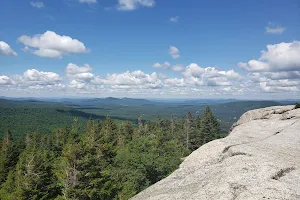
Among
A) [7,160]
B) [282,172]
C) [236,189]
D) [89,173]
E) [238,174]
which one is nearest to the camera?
[236,189]

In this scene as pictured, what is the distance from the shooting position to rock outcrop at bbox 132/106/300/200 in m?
11.5

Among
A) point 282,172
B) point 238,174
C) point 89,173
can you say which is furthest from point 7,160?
point 282,172

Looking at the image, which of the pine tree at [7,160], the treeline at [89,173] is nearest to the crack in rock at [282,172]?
the treeline at [89,173]

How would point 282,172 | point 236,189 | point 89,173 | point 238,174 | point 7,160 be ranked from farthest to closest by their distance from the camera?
point 7,160 < point 89,173 < point 282,172 < point 238,174 < point 236,189

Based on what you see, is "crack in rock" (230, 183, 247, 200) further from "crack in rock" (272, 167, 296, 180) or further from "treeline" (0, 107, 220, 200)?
"treeline" (0, 107, 220, 200)

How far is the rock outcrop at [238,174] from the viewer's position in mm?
11484

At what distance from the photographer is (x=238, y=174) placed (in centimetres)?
1315

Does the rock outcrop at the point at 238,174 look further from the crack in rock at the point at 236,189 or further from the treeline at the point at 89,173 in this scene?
the treeline at the point at 89,173

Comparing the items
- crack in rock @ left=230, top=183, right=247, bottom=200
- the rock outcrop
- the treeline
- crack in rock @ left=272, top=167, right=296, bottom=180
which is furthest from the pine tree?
crack in rock @ left=272, top=167, right=296, bottom=180

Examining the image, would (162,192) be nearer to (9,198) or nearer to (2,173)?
(9,198)

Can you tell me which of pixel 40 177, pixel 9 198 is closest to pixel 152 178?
pixel 40 177

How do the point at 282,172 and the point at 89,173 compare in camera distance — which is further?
the point at 89,173

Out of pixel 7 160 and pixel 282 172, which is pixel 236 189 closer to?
pixel 282 172

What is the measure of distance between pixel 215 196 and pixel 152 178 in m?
34.2
